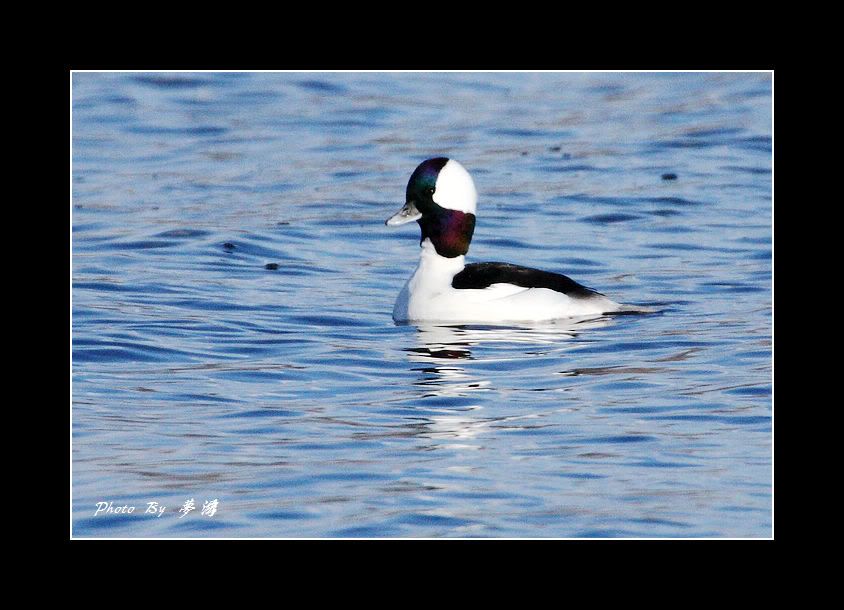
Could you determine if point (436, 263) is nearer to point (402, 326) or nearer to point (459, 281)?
point (459, 281)

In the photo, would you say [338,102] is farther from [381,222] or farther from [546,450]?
[546,450]

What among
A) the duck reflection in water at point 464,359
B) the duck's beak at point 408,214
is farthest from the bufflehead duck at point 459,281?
the duck reflection in water at point 464,359

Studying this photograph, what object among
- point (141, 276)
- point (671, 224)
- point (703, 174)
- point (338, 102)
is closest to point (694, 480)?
point (141, 276)

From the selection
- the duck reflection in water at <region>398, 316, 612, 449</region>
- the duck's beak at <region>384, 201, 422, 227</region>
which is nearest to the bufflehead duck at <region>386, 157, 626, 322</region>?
the duck's beak at <region>384, 201, 422, 227</region>

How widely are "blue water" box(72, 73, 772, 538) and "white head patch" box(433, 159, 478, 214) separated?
0.96m

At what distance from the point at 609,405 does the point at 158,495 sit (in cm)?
278

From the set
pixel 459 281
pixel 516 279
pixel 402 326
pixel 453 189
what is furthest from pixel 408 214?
pixel 516 279

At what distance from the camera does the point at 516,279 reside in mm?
11062

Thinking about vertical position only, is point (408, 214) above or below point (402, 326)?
above

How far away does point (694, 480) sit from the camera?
7449 mm

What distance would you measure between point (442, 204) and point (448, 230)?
20 centimetres

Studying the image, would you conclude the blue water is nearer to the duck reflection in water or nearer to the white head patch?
the duck reflection in water

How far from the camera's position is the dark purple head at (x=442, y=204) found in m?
11.6

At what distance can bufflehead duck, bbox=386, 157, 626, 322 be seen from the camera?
11117 millimetres
